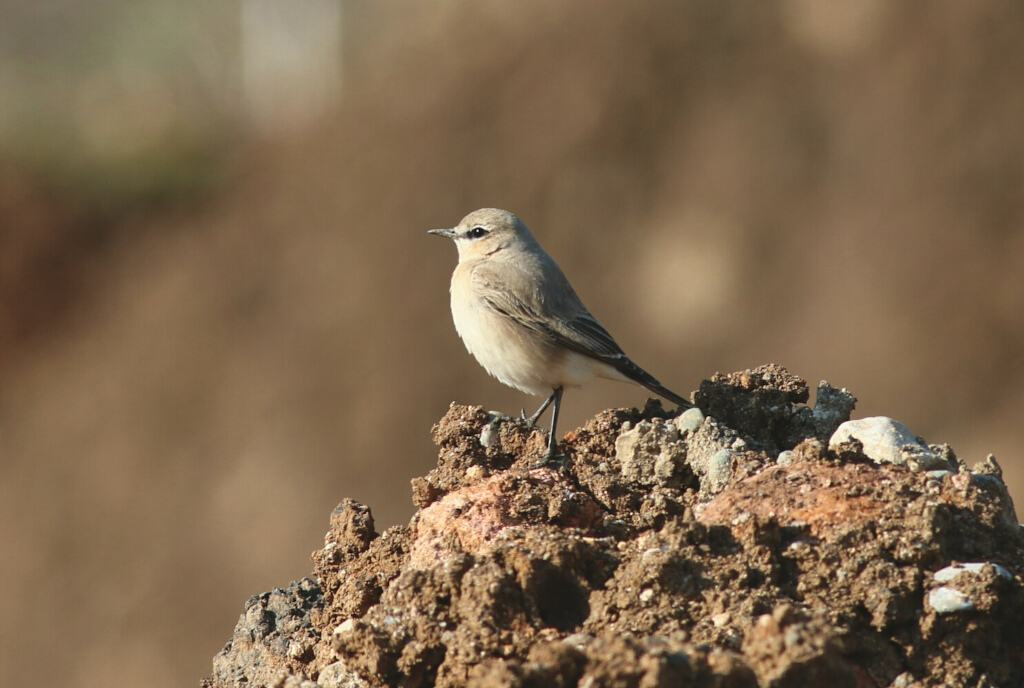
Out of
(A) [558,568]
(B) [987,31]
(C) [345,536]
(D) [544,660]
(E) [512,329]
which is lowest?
(D) [544,660]

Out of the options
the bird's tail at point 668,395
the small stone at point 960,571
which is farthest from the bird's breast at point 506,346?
the small stone at point 960,571

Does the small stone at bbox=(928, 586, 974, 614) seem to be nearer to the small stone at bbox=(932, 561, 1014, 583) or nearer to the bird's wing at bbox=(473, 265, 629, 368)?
the small stone at bbox=(932, 561, 1014, 583)

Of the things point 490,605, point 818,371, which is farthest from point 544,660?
point 818,371

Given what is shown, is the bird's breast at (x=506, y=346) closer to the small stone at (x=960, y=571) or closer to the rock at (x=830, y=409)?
the rock at (x=830, y=409)

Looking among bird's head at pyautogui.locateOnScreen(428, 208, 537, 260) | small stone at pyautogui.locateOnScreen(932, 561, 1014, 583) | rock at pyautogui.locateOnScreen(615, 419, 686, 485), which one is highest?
bird's head at pyautogui.locateOnScreen(428, 208, 537, 260)

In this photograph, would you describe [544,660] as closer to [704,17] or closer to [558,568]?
[558,568]

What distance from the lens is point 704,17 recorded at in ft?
63.2

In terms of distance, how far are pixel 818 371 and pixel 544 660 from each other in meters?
14.2

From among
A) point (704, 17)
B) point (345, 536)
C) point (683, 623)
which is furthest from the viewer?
point (704, 17)

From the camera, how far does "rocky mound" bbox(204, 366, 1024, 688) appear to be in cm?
320

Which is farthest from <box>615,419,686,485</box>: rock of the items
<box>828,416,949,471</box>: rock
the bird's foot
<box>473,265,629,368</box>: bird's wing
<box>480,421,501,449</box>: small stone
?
<box>473,265,629,368</box>: bird's wing

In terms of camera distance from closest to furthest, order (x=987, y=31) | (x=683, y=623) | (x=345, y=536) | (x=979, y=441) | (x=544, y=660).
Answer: (x=544, y=660) < (x=683, y=623) < (x=345, y=536) < (x=979, y=441) < (x=987, y=31)

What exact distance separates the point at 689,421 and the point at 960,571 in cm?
148

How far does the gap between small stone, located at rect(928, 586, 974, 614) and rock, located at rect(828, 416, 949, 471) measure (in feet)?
2.71
